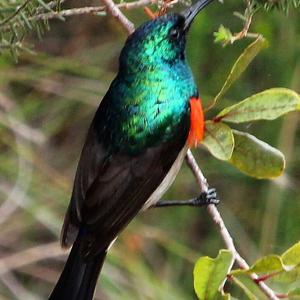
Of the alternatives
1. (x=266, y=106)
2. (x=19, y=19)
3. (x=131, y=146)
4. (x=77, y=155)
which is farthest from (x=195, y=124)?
(x=77, y=155)

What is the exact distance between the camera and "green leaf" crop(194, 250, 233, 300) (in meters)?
1.85

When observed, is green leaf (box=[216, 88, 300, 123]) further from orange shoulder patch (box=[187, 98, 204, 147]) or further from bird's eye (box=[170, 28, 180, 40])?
bird's eye (box=[170, 28, 180, 40])

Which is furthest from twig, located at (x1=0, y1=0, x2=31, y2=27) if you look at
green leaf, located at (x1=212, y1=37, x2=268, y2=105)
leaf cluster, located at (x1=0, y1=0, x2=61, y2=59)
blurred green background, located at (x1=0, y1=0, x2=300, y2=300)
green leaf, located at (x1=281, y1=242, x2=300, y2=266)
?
blurred green background, located at (x1=0, y1=0, x2=300, y2=300)

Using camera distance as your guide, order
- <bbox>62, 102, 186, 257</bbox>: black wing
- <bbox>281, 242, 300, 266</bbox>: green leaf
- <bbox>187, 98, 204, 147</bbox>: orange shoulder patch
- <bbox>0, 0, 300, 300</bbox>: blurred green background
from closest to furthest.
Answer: <bbox>281, 242, 300, 266</bbox>: green leaf
<bbox>187, 98, 204, 147</bbox>: orange shoulder patch
<bbox>62, 102, 186, 257</bbox>: black wing
<bbox>0, 0, 300, 300</bbox>: blurred green background

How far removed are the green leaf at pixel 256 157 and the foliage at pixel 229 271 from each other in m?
0.23

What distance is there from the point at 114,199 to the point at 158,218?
1541 mm

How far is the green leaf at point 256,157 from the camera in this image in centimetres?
212

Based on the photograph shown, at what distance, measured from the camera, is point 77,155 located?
3.98 meters

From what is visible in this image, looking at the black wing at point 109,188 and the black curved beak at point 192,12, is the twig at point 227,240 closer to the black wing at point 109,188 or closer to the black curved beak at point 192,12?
the black wing at point 109,188

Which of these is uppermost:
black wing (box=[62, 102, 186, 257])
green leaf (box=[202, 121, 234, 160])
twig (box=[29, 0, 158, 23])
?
twig (box=[29, 0, 158, 23])

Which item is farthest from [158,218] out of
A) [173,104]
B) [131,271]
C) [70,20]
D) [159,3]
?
[159,3]

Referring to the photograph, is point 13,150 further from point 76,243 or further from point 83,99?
point 76,243

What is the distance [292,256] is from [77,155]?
211 cm

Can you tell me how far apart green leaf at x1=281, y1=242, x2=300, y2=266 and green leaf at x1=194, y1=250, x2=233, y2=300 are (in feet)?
0.53
